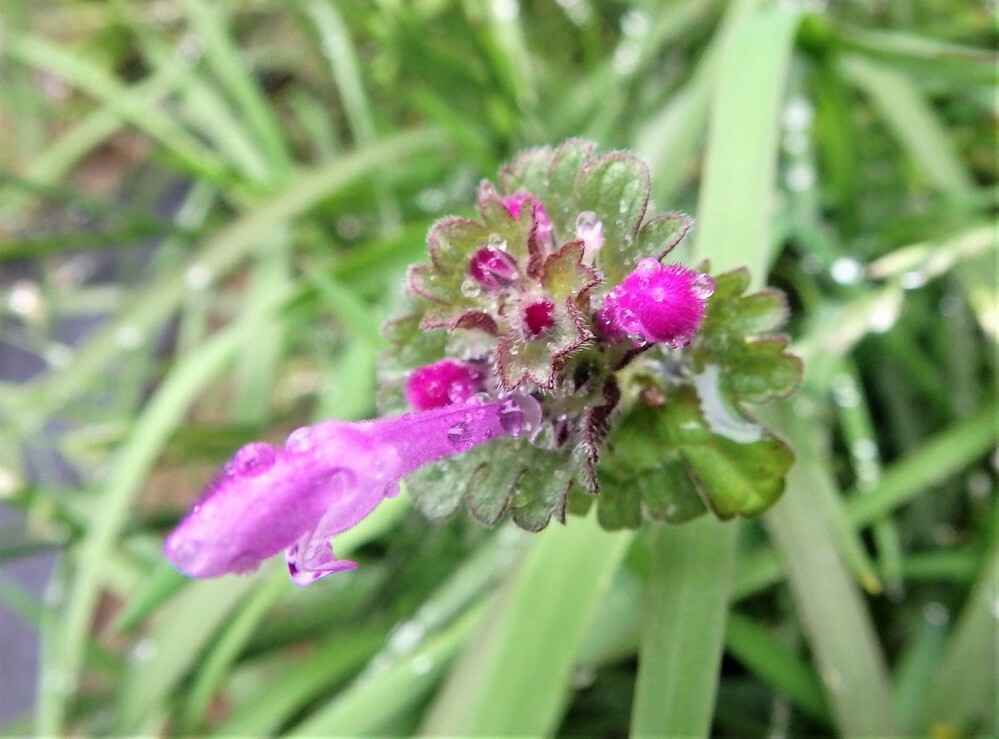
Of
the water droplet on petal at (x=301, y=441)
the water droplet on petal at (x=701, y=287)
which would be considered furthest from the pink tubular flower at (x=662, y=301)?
the water droplet on petal at (x=301, y=441)

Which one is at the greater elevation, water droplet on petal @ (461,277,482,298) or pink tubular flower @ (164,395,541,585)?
water droplet on petal @ (461,277,482,298)

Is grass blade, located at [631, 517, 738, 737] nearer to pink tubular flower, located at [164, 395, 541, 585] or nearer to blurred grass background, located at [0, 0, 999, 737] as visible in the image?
blurred grass background, located at [0, 0, 999, 737]

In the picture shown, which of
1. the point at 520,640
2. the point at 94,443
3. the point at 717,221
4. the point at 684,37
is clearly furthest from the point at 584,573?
the point at 684,37

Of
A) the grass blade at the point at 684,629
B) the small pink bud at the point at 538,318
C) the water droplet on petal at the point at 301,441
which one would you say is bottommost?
the grass blade at the point at 684,629

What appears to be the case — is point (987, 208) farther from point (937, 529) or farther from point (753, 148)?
point (753, 148)

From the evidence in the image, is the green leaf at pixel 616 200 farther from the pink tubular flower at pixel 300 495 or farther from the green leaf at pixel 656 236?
the pink tubular flower at pixel 300 495

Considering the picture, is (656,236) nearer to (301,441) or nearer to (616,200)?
(616,200)

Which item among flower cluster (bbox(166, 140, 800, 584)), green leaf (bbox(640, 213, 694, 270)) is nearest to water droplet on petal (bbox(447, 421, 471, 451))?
flower cluster (bbox(166, 140, 800, 584))
